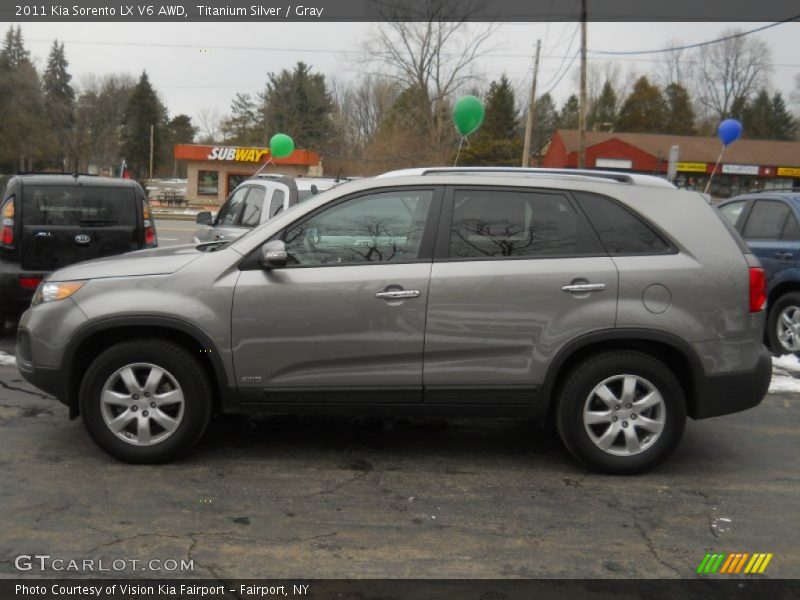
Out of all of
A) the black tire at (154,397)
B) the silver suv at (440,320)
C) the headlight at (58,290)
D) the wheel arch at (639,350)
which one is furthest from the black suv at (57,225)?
the wheel arch at (639,350)

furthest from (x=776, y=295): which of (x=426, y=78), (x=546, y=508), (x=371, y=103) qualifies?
(x=371, y=103)

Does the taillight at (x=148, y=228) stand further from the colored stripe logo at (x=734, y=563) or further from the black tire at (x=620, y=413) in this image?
the colored stripe logo at (x=734, y=563)

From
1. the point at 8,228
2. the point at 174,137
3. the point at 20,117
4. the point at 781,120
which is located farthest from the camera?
the point at 174,137

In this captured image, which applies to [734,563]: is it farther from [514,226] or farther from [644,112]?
[644,112]

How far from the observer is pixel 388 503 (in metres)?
4.20

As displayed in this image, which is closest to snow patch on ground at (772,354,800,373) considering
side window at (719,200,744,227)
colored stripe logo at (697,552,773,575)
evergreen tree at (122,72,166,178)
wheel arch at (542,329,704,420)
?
side window at (719,200,744,227)

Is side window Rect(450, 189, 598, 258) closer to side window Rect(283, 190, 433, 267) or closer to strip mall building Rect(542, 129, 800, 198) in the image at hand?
side window Rect(283, 190, 433, 267)

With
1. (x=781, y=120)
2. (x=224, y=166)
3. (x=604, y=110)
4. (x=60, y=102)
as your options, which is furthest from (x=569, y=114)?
(x=60, y=102)

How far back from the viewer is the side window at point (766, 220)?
342 inches

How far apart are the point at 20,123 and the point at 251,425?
48809mm

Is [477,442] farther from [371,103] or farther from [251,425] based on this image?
[371,103]

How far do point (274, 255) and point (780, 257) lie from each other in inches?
252

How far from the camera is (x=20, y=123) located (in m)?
47.2

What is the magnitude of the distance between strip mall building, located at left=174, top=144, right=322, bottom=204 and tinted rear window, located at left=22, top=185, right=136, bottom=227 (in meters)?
38.3
